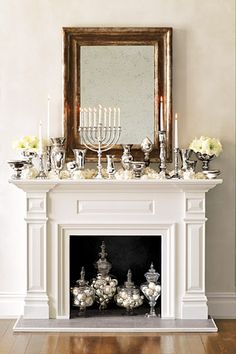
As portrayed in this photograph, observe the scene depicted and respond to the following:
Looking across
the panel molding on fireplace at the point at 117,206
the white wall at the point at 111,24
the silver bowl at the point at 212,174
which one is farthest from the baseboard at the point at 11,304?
the silver bowl at the point at 212,174

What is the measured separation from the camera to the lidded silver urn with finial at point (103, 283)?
5730 mm

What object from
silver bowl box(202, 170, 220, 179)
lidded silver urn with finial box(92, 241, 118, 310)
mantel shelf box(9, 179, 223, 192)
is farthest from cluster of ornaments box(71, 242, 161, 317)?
silver bowl box(202, 170, 220, 179)

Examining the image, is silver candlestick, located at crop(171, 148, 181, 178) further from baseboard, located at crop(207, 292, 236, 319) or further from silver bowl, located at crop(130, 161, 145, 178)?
baseboard, located at crop(207, 292, 236, 319)

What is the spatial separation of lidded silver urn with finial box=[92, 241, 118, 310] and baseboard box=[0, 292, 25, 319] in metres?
0.58

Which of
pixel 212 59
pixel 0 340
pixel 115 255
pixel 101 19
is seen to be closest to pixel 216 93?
pixel 212 59

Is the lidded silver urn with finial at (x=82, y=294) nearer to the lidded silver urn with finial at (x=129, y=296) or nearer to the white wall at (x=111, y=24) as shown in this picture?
the lidded silver urn with finial at (x=129, y=296)

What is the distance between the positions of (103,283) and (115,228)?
0.47 m

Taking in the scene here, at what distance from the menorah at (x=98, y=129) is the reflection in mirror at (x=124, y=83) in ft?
0.15

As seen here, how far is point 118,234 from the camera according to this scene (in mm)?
5559

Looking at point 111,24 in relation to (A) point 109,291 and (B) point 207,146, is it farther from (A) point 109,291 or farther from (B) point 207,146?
(A) point 109,291

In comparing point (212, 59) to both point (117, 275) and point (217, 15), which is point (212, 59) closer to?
point (217, 15)

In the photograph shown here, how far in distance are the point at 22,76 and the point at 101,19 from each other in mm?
726

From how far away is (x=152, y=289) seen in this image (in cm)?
564

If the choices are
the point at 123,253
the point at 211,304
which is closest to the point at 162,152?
the point at 123,253
